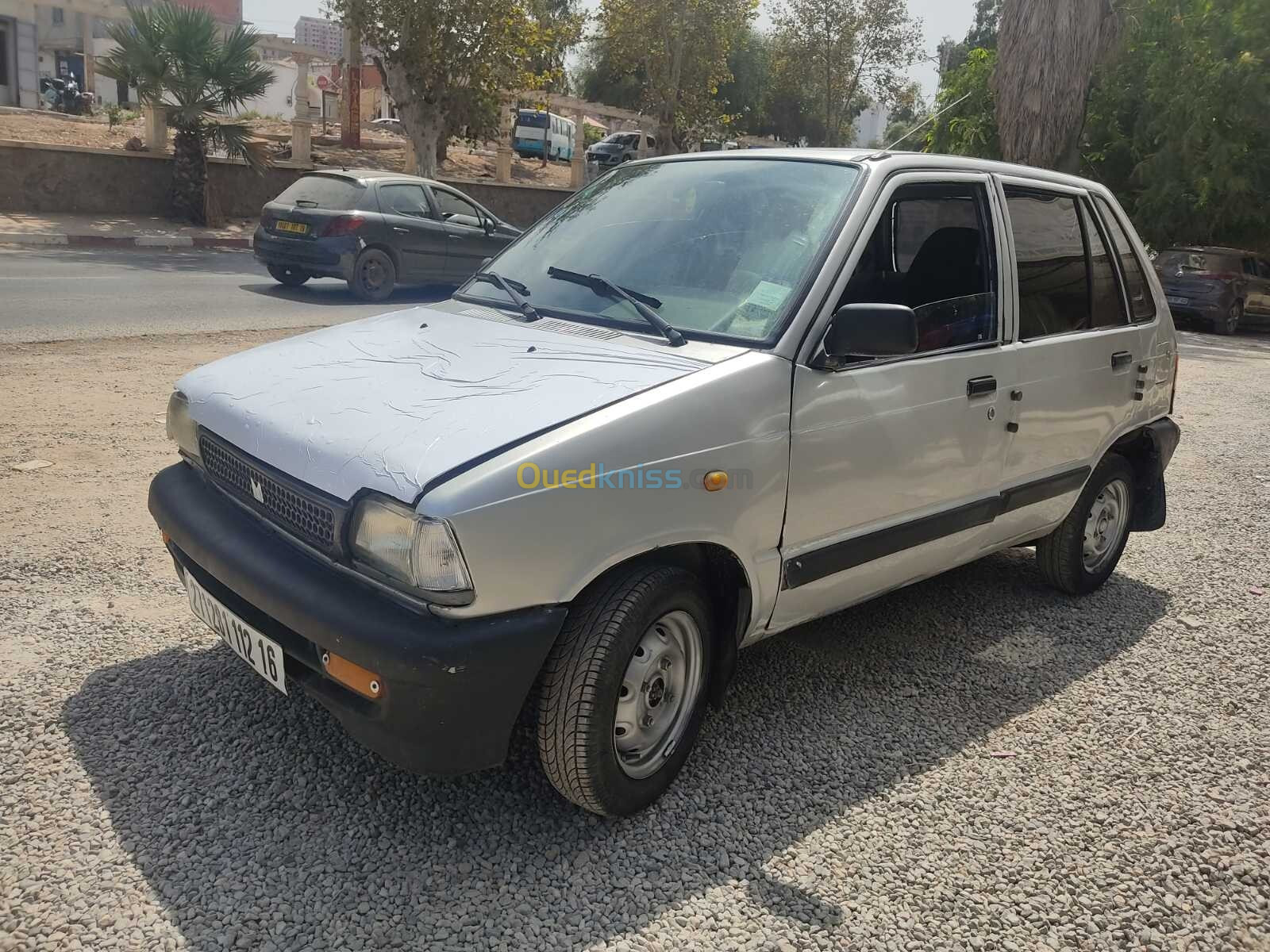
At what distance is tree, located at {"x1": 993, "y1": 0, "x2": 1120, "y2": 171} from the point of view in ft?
47.9

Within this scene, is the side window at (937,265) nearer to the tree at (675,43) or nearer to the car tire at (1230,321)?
the car tire at (1230,321)

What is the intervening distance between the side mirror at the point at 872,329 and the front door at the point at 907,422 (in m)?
0.08

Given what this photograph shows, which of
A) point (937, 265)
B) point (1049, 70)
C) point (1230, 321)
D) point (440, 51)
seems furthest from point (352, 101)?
point (937, 265)

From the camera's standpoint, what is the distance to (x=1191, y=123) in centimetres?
2086

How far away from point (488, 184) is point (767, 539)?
27064 mm

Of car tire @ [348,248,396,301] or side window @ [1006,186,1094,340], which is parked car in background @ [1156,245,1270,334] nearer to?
car tire @ [348,248,396,301]

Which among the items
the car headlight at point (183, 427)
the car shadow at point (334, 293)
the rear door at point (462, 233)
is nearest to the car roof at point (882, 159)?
the car headlight at point (183, 427)

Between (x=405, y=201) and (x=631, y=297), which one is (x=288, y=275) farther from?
(x=631, y=297)

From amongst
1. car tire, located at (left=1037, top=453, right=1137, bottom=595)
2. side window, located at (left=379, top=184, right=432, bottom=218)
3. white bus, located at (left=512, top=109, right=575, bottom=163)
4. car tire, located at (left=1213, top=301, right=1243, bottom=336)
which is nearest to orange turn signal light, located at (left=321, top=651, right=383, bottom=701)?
car tire, located at (left=1037, top=453, right=1137, bottom=595)

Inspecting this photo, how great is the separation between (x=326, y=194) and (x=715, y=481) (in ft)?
39.2

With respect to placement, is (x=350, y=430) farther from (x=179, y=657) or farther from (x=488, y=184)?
(x=488, y=184)

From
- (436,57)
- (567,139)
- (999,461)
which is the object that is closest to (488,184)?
(436,57)

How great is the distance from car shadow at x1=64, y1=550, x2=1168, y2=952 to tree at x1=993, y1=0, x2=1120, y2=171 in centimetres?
1306

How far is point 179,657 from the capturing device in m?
3.60
